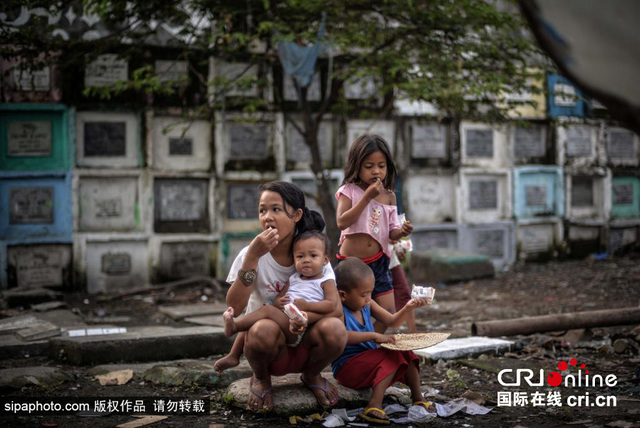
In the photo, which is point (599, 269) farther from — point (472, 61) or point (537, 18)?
point (537, 18)

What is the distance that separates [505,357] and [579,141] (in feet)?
21.9

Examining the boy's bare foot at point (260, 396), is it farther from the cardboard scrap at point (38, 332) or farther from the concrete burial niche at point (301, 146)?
the concrete burial niche at point (301, 146)

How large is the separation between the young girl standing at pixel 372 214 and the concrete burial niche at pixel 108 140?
15.4 ft

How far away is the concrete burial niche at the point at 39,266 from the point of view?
24.2ft

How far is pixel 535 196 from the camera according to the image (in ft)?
32.6

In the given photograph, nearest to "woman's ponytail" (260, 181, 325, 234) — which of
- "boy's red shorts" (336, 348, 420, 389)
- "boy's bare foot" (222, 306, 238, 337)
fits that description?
"boy's bare foot" (222, 306, 238, 337)

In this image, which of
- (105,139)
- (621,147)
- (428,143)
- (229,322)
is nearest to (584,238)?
(621,147)

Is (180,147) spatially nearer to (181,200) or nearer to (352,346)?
(181,200)

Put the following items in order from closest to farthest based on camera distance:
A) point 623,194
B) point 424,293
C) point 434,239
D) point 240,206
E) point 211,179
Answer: point 424,293 < point 211,179 < point 240,206 < point 434,239 < point 623,194

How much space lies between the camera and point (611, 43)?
1569 mm

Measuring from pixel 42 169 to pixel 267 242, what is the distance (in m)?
5.45

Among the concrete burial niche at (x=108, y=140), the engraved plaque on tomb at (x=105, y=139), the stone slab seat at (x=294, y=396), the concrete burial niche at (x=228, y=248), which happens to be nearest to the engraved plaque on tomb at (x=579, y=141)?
the concrete burial niche at (x=228, y=248)

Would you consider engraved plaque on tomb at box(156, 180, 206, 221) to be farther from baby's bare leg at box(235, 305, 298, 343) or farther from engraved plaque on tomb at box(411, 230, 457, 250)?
baby's bare leg at box(235, 305, 298, 343)

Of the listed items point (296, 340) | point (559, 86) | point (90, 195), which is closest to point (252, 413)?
point (296, 340)
